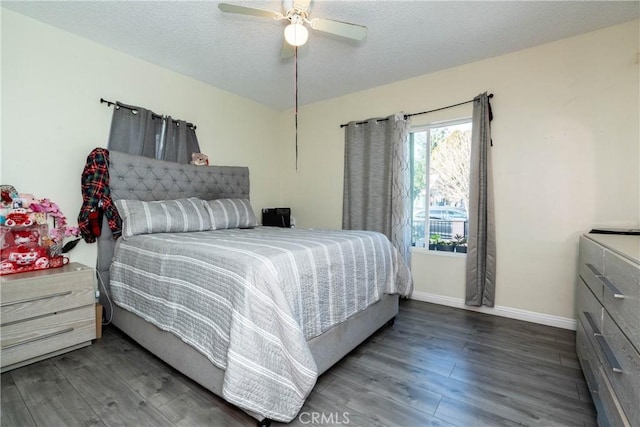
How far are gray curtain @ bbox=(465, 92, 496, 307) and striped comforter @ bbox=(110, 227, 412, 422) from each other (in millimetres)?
1272

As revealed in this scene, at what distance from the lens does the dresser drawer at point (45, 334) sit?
1754 millimetres

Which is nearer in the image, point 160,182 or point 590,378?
point 590,378

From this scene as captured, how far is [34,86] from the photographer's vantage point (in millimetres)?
2268

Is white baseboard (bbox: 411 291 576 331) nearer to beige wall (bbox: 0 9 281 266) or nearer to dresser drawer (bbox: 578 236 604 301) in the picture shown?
dresser drawer (bbox: 578 236 604 301)

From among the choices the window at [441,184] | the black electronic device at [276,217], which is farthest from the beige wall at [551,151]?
the black electronic device at [276,217]

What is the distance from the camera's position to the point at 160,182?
9.48 feet

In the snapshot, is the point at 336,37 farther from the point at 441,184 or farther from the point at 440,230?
the point at 440,230

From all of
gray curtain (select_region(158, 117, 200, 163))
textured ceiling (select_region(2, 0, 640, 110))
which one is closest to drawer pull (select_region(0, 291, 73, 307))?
gray curtain (select_region(158, 117, 200, 163))

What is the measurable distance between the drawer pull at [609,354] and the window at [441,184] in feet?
5.55

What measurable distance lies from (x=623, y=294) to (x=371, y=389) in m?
1.27

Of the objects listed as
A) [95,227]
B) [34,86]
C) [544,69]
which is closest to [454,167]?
[544,69]

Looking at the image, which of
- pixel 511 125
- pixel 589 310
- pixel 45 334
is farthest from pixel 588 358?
pixel 45 334

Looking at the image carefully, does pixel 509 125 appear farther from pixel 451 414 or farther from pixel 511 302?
pixel 451 414

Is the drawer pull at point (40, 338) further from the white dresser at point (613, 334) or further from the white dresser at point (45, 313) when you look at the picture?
the white dresser at point (613, 334)
